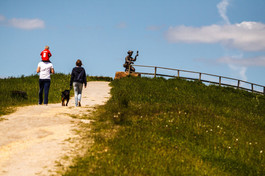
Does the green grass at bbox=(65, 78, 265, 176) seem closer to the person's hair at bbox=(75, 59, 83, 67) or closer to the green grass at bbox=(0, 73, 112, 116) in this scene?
the person's hair at bbox=(75, 59, 83, 67)

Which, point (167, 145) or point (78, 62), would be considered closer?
point (167, 145)

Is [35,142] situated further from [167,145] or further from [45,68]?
[45,68]

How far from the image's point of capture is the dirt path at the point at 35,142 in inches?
Answer: 243

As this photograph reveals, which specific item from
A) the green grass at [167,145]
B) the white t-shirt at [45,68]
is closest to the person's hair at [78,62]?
the white t-shirt at [45,68]

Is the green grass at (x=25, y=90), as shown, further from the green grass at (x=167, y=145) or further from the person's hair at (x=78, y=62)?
the green grass at (x=167, y=145)

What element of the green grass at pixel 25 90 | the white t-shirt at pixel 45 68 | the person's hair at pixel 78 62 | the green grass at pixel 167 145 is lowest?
the green grass at pixel 167 145

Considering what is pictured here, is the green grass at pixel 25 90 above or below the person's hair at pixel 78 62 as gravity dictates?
below

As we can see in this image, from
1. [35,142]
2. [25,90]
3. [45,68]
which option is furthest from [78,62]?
[25,90]

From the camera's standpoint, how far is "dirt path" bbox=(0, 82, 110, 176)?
6.18 m

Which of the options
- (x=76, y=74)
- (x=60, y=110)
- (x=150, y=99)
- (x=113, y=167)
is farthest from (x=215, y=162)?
(x=150, y=99)

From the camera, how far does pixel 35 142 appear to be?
25.0ft

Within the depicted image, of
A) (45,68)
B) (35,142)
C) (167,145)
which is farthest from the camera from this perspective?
(45,68)

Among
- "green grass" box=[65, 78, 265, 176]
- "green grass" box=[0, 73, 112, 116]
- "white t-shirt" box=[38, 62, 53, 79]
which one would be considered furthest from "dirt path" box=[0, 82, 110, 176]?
"white t-shirt" box=[38, 62, 53, 79]

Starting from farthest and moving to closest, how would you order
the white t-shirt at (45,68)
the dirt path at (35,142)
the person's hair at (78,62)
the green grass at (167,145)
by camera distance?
the white t-shirt at (45,68)
the person's hair at (78,62)
the green grass at (167,145)
the dirt path at (35,142)
